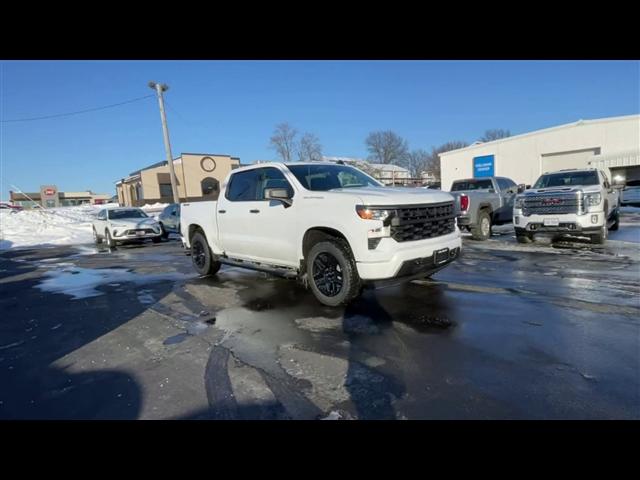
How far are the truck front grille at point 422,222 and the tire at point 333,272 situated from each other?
0.67 m

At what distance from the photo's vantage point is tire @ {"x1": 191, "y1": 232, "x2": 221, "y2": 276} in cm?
697

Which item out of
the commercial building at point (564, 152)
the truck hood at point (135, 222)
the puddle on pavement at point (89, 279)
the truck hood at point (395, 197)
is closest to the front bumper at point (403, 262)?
the truck hood at point (395, 197)

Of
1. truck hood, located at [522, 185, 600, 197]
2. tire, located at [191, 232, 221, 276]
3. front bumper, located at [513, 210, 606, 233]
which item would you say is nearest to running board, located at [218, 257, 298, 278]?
tire, located at [191, 232, 221, 276]

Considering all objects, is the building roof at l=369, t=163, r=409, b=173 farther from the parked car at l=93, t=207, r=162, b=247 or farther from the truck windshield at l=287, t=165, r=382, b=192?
the truck windshield at l=287, t=165, r=382, b=192

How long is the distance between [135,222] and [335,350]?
13175mm

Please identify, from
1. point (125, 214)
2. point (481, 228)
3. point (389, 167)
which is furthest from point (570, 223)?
point (389, 167)

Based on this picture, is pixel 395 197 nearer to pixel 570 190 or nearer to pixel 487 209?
pixel 570 190
